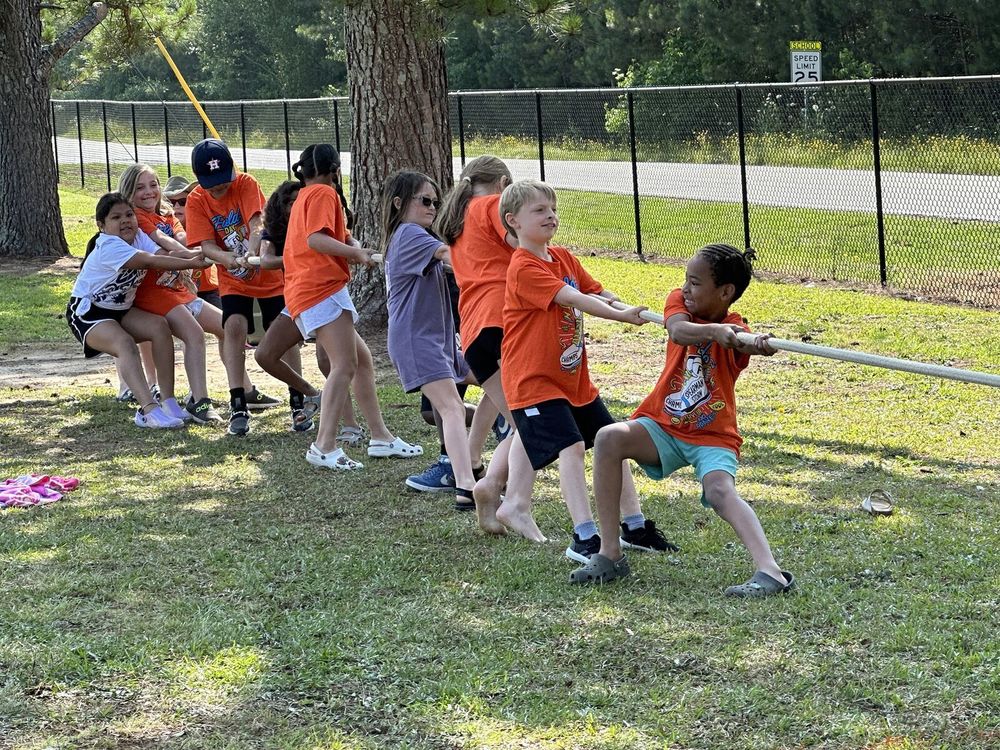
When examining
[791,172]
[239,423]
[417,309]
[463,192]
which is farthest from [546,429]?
[791,172]

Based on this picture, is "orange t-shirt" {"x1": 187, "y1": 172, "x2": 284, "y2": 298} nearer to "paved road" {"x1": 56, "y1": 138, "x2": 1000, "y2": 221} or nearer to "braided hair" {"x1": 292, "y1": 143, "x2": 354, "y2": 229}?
"braided hair" {"x1": 292, "y1": 143, "x2": 354, "y2": 229}

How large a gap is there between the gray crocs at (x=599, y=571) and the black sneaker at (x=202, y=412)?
13.4 feet

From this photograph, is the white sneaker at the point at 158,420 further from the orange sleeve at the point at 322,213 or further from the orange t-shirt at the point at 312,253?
the orange sleeve at the point at 322,213

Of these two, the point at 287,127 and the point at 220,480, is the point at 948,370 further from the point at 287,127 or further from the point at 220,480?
the point at 287,127

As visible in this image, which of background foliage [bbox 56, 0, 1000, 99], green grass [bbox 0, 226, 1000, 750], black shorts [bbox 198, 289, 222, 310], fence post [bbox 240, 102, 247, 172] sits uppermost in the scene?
background foliage [bbox 56, 0, 1000, 99]

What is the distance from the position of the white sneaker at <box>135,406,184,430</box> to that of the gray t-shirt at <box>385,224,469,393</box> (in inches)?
95.2

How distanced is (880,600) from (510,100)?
15439 mm

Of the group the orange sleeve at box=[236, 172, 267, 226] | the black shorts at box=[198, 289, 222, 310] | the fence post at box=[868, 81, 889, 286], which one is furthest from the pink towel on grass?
the fence post at box=[868, 81, 889, 286]

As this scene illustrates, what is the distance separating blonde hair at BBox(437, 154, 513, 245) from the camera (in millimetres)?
5797

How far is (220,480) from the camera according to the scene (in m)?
6.91

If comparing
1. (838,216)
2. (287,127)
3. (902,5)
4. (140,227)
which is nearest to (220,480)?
(140,227)

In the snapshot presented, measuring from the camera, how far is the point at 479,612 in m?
4.66

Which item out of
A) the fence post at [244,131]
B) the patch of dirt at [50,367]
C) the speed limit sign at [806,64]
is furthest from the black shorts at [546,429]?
the fence post at [244,131]

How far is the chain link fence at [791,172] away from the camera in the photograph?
1293 cm
